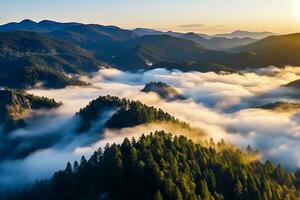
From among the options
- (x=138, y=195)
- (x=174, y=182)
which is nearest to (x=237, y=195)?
(x=174, y=182)

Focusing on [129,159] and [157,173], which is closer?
[157,173]

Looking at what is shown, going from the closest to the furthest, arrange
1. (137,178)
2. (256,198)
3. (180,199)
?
(180,199) → (137,178) → (256,198)

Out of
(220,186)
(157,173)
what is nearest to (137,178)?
(157,173)

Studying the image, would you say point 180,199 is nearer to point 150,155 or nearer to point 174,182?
point 174,182

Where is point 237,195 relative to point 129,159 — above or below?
below

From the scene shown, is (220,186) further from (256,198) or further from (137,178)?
(137,178)

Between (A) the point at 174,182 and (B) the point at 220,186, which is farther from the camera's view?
(B) the point at 220,186

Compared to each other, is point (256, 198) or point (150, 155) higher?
point (150, 155)

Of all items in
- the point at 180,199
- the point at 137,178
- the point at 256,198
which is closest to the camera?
the point at 180,199
